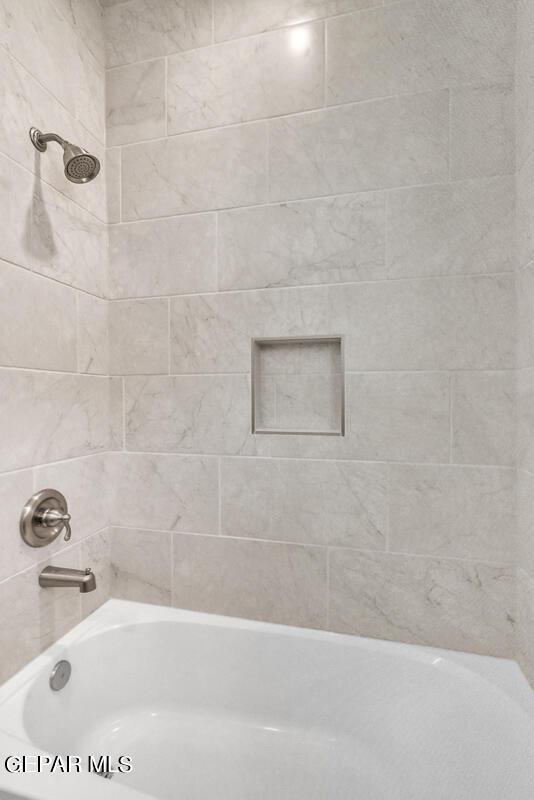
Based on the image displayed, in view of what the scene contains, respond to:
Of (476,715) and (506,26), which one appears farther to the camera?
(506,26)

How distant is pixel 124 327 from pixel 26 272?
39cm

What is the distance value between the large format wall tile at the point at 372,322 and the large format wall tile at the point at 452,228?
0.04 meters

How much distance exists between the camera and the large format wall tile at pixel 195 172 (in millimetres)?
1415

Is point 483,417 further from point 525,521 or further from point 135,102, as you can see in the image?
point 135,102

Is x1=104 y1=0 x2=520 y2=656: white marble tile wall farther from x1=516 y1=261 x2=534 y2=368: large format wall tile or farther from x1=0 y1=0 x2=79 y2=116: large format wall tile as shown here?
x1=0 y1=0 x2=79 y2=116: large format wall tile

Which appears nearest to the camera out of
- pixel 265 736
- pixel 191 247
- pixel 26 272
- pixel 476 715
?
pixel 476 715

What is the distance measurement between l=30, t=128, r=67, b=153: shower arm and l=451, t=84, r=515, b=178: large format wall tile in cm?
106

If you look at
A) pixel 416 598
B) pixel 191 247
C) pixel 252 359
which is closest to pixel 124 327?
pixel 191 247

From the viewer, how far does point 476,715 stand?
1092mm

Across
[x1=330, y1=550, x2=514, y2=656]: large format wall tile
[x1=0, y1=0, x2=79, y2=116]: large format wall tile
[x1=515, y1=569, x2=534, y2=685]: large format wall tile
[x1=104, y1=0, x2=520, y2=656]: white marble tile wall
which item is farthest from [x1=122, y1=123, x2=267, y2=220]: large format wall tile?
[x1=515, y1=569, x2=534, y2=685]: large format wall tile

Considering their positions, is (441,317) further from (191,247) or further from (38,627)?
(38,627)

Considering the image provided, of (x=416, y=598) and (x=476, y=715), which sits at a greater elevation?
(x=416, y=598)

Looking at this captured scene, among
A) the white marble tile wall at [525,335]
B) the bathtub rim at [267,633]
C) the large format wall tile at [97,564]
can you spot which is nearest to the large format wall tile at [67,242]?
the large format wall tile at [97,564]

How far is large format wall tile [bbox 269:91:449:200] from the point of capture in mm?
1258
